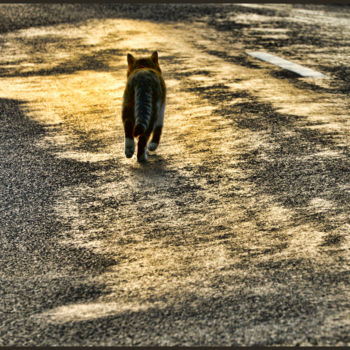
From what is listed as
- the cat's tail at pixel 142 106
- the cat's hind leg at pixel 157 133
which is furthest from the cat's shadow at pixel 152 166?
the cat's tail at pixel 142 106

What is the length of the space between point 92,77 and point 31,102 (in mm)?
1465

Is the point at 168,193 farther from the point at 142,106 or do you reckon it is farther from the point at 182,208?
the point at 142,106

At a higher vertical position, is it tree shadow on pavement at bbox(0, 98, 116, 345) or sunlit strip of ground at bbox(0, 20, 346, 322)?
sunlit strip of ground at bbox(0, 20, 346, 322)

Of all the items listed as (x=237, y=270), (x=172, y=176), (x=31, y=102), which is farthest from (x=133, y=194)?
(x=31, y=102)

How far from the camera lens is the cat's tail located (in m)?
5.79

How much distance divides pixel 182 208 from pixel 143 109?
1.13 meters

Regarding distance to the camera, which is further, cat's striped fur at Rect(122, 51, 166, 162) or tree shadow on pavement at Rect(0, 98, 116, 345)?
cat's striped fur at Rect(122, 51, 166, 162)

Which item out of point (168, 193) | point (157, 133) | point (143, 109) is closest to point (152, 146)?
point (157, 133)

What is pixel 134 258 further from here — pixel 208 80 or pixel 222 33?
pixel 222 33

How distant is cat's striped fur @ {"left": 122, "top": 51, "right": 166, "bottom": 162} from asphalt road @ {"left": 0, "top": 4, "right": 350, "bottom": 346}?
0.24 m

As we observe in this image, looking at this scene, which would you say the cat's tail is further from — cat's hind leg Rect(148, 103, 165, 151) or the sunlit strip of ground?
the sunlit strip of ground

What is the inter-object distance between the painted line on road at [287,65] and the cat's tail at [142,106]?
4173 mm

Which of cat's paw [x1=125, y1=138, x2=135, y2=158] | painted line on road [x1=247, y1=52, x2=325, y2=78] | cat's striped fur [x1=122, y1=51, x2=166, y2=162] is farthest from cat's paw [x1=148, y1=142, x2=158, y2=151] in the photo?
painted line on road [x1=247, y1=52, x2=325, y2=78]

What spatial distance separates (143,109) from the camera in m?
5.86
